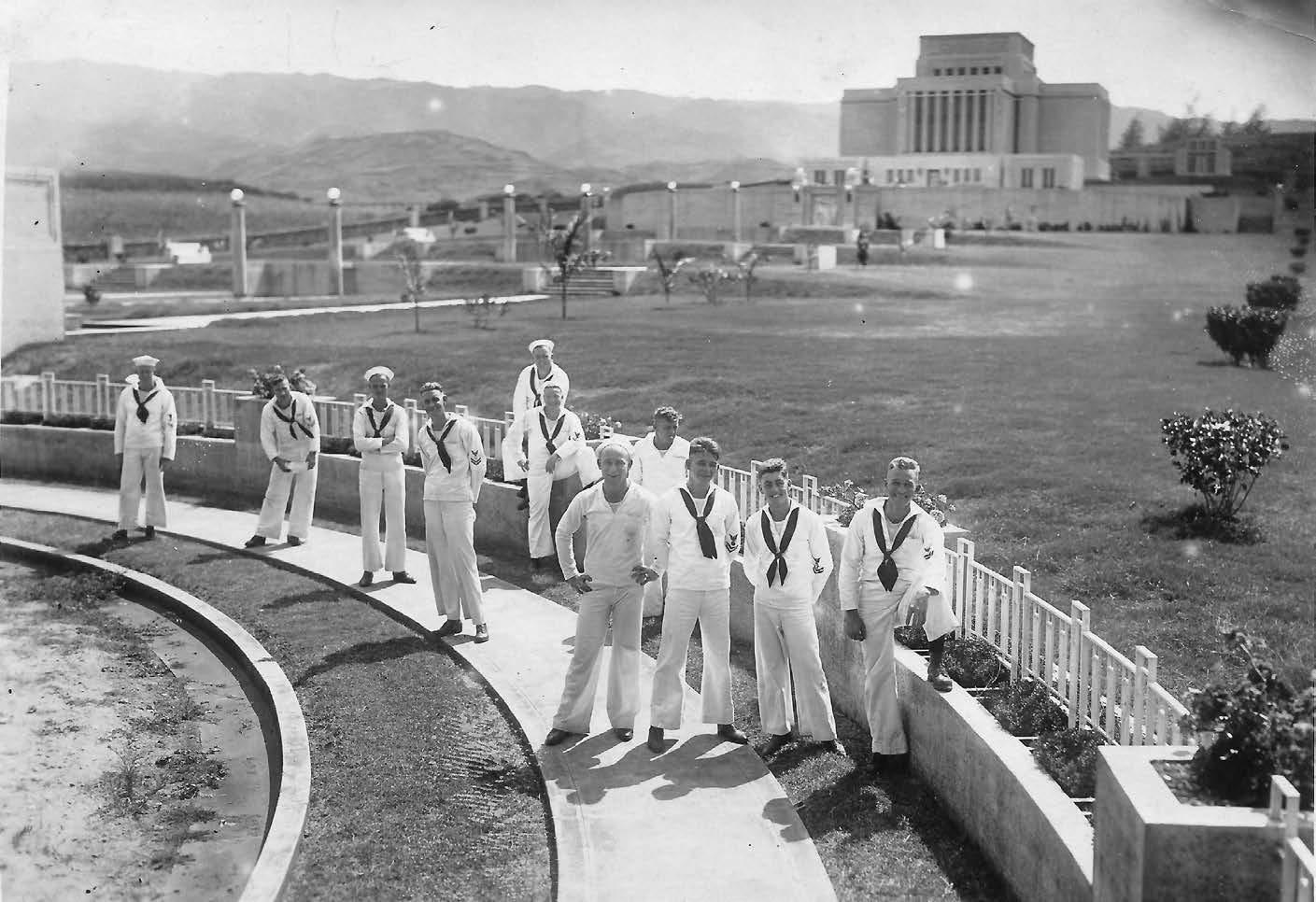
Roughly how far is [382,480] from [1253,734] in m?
8.00

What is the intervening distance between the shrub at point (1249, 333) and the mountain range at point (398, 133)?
9255 cm

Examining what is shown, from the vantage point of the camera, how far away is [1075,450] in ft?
45.1

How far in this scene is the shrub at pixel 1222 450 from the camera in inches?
422

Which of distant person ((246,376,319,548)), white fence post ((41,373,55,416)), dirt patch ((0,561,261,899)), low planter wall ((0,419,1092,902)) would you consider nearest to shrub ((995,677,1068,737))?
low planter wall ((0,419,1092,902))

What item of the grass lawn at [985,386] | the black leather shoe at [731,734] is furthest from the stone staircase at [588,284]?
the black leather shoe at [731,734]

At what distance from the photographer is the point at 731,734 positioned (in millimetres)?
7500

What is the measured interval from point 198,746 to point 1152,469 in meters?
8.87

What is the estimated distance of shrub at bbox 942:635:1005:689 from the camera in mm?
6898

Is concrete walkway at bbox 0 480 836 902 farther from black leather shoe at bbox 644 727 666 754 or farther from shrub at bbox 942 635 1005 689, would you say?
shrub at bbox 942 635 1005 689

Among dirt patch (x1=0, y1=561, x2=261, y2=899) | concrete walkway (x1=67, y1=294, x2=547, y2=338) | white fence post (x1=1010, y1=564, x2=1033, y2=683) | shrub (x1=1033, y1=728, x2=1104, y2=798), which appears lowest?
dirt patch (x1=0, y1=561, x2=261, y2=899)

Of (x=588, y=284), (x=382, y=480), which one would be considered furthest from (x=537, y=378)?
(x=588, y=284)

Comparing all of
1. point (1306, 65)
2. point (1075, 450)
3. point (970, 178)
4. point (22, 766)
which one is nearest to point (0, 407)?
point (22, 766)

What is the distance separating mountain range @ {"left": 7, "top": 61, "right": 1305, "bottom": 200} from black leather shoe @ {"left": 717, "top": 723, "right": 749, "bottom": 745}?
10299 centimetres

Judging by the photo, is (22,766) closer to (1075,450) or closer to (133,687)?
(133,687)
